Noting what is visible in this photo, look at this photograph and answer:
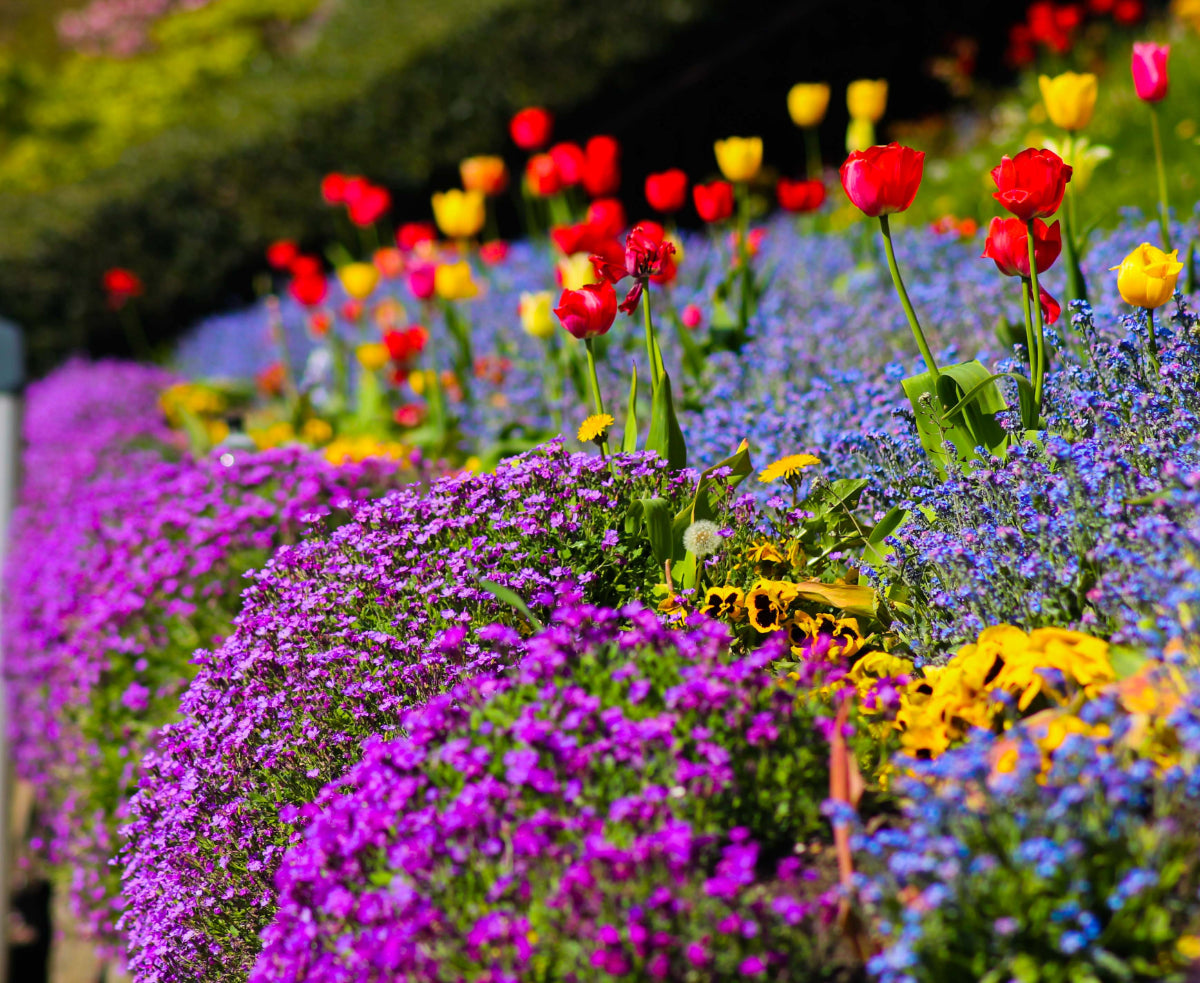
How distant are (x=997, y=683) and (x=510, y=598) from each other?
3.28ft

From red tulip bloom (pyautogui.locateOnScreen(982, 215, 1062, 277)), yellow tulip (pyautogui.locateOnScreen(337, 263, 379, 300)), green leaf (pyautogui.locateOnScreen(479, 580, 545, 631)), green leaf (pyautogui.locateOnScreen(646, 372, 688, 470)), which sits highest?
yellow tulip (pyautogui.locateOnScreen(337, 263, 379, 300))

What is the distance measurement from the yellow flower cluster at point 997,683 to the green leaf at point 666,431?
1165 millimetres

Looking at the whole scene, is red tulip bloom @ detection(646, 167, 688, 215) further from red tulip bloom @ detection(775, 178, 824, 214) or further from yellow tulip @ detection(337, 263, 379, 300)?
yellow tulip @ detection(337, 263, 379, 300)

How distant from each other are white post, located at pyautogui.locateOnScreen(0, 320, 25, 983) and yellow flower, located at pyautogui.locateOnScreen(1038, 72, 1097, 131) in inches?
126

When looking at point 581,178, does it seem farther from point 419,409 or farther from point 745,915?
point 745,915

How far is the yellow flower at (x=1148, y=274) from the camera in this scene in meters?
2.53

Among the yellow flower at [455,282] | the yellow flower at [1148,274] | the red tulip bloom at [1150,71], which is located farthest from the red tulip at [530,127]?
the yellow flower at [1148,274]

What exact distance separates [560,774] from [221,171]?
32.3 feet

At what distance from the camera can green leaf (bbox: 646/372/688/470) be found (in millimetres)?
3086

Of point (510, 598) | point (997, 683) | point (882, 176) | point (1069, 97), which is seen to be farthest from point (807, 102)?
point (997, 683)

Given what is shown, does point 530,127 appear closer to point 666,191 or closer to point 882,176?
point 666,191

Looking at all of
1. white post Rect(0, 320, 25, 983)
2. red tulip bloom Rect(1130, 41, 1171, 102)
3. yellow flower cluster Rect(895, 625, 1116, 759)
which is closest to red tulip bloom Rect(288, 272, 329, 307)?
white post Rect(0, 320, 25, 983)

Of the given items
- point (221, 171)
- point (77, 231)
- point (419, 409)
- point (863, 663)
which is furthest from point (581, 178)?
point (77, 231)

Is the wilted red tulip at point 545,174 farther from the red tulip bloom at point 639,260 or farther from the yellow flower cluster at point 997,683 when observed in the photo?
the yellow flower cluster at point 997,683
